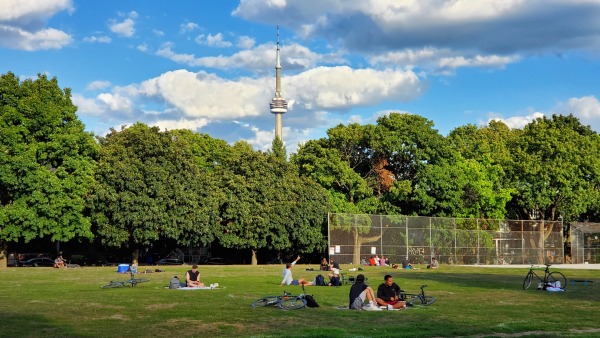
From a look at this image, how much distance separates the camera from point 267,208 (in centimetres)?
6650

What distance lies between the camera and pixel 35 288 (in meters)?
31.3

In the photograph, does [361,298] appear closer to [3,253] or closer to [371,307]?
[371,307]

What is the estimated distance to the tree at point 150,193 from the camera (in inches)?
2324

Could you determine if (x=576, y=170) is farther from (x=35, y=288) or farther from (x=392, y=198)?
(x=35, y=288)

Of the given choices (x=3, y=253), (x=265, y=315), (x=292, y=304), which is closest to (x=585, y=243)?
(x=3, y=253)

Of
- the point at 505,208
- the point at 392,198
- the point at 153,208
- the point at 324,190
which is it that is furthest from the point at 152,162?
the point at 505,208

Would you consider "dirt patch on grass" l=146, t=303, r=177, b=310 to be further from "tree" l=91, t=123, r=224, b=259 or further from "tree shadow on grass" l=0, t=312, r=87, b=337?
"tree" l=91, t=123, r=224, b=259

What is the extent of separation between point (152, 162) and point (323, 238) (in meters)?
17.4

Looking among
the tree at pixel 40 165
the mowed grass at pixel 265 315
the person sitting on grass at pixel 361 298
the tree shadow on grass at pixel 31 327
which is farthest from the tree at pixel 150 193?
the tree shadow on grass at pixel 31 327

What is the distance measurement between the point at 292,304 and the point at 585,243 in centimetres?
6689

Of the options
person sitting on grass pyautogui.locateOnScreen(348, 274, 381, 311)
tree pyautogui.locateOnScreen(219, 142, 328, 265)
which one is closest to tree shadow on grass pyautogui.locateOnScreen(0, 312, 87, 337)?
person sitting on grass pyautogui.locateOnScreen(348, 274, 381, 311)

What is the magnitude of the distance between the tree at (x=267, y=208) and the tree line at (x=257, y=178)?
0.11 meters

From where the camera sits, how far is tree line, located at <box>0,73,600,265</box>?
55750 mm

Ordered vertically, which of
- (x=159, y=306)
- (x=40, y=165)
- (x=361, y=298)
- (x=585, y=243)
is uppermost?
(x=40, y=165)
